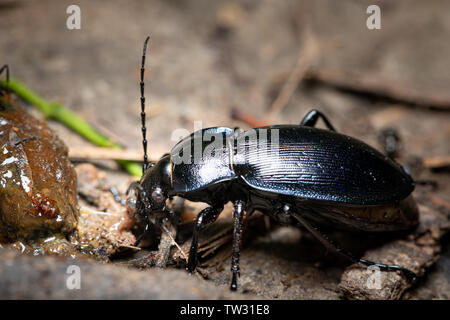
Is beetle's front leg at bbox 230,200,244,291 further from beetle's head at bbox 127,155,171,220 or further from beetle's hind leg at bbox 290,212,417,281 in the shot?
beetle's head at bbox 127,155,171,220

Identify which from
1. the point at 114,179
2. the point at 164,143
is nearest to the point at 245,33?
the point at 164,143

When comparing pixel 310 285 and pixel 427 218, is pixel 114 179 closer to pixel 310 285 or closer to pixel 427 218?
pixel 310 285

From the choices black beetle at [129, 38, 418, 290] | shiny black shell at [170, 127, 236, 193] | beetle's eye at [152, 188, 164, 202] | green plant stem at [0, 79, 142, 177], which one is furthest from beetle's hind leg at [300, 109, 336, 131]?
green plant stem at [0, 79, 142, 177]

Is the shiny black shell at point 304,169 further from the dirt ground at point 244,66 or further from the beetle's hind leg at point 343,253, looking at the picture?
the dirt ground at point 244,66

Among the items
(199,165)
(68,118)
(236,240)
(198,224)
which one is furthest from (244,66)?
(236,240)

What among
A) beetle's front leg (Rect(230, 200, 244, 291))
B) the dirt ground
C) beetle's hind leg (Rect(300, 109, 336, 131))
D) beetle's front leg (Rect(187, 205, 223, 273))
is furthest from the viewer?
the dirt ground

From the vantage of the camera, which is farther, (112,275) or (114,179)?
(114,179)
